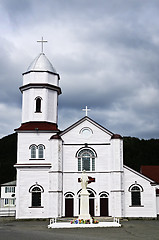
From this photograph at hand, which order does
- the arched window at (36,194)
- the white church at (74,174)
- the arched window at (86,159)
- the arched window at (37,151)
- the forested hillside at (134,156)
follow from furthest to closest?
the forested hillside at (134,156) → the arched window at (37,151) → the arched window at (86,159) → the arched window at (36,194) → the white church at (74,174)

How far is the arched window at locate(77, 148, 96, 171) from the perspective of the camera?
31875 mm

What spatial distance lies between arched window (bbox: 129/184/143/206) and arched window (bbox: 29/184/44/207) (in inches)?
339

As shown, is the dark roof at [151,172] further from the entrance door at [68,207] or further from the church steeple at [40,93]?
the church steeple at [40,93]

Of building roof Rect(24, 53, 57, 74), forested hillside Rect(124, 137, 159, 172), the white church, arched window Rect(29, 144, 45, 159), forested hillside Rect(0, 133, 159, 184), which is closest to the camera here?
the white church

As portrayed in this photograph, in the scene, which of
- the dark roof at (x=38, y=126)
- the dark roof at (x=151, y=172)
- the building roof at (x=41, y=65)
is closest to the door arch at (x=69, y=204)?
the dark roof at (x=38, y=126)

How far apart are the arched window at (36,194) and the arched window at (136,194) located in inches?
339

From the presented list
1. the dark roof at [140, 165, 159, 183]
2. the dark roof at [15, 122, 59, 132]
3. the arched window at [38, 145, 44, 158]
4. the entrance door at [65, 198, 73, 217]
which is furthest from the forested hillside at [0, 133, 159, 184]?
the arched window at [38, 145, 44, 158]

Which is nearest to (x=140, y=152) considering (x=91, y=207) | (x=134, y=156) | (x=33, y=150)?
(x=134, y=156)

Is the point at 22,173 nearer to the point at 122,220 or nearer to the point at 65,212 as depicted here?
the point at 65,212

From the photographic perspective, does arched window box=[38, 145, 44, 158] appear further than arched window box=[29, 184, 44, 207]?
Yes

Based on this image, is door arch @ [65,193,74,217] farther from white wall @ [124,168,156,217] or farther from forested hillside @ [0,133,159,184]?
forested hillside @ [0,133,159,184]

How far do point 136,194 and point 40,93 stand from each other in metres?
14.0

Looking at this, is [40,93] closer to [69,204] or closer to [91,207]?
[69,204]

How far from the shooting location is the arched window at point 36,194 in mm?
30978
